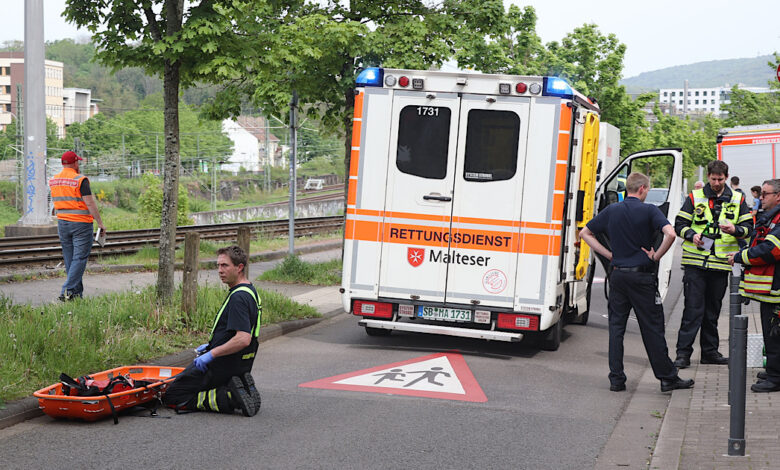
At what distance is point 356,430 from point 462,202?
13.5 feet

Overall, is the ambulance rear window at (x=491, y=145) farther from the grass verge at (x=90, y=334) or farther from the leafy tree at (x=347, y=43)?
→ the leafy tree at (x=347, y=43)

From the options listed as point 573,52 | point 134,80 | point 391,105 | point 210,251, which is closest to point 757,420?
point 391,105

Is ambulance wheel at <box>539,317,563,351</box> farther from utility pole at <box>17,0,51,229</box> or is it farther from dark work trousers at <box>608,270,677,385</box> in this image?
utility pole at <box>17,0,51,229</box>

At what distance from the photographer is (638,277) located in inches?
345

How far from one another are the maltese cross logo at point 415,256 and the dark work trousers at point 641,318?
2465 millimetres

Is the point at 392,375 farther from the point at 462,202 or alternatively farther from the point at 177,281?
the point at 177,281

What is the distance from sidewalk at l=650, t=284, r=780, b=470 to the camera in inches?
238

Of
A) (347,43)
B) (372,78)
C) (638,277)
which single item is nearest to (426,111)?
(372,78)

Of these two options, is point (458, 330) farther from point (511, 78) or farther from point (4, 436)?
point (4, 436)

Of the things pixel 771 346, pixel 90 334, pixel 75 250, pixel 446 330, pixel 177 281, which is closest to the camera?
pixel 771 346

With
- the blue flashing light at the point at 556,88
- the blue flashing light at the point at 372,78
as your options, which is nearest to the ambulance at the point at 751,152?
the blue flashing light at the point at 556,88

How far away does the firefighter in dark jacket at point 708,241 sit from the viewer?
376 inches

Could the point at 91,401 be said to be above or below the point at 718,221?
below

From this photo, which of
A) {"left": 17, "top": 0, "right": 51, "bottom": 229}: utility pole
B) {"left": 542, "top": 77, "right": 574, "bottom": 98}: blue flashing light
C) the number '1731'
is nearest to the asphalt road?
the number '1731'
